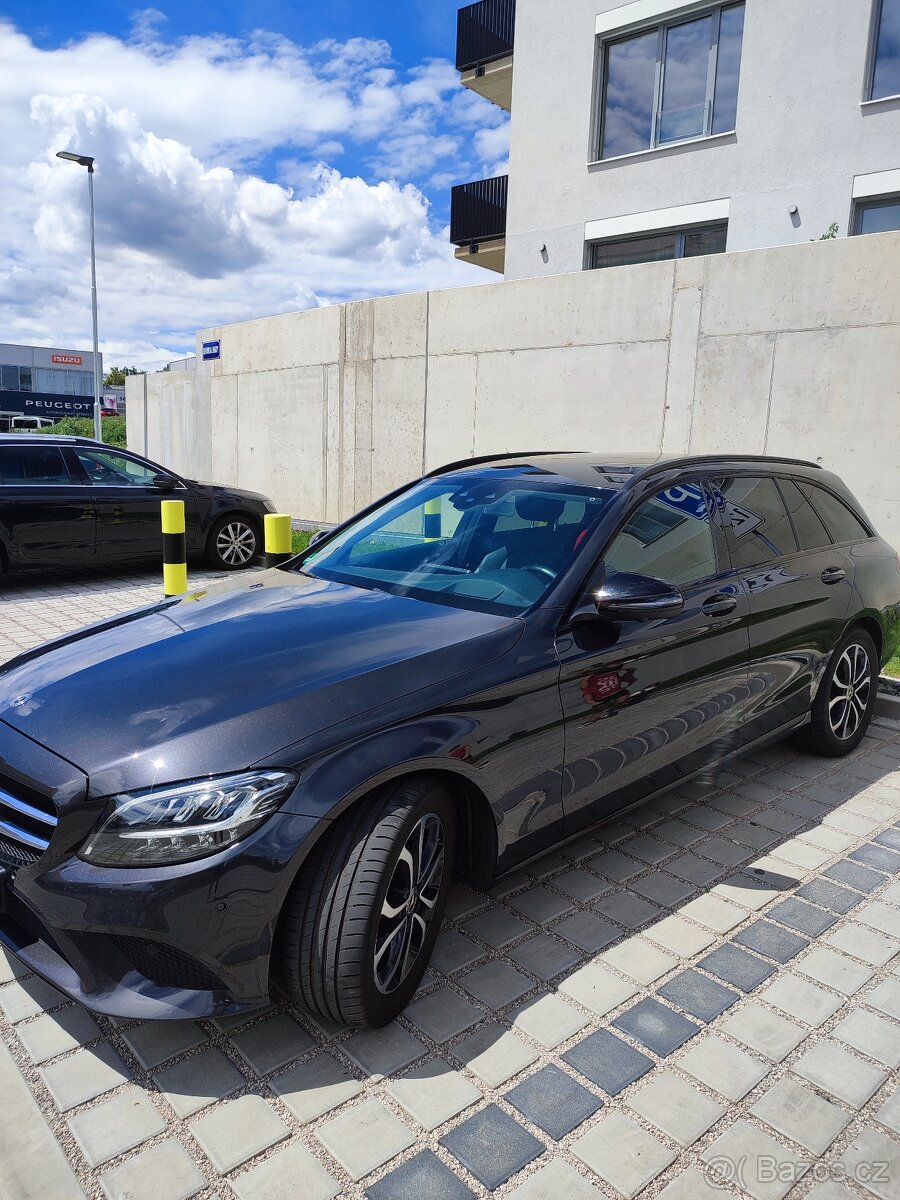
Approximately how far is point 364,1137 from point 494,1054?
449mm

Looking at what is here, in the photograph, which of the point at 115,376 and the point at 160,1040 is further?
the point at 115,376

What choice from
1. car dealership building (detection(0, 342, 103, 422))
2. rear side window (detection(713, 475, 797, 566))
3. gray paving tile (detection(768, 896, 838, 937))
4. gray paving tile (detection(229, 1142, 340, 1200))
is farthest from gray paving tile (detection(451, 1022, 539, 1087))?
car dealership building (detection(0, 342, 103, 422))

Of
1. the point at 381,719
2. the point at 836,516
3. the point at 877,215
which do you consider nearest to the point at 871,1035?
the point at 381,719

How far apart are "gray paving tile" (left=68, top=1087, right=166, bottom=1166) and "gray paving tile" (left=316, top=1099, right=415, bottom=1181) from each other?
43 cm

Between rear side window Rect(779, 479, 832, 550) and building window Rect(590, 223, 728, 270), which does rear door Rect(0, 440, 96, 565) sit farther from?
building window Rect(590, 223, 728, 270)

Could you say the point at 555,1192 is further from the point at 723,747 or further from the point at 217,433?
the point at 217,433

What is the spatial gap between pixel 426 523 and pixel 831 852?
2.21m

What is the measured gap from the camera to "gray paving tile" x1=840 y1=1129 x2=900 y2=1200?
2.06 meters

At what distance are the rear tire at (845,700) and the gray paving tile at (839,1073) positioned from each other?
230 cm

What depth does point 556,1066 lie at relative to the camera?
2.41m

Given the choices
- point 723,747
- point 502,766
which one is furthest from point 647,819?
point 502,766

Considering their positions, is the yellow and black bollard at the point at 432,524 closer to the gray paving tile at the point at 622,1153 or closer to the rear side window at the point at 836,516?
the rear side window at the point at 836,516

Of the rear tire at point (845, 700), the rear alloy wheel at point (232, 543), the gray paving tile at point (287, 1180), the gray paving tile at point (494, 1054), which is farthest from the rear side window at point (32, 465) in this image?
the gray paving tile at point (287, 1180)
